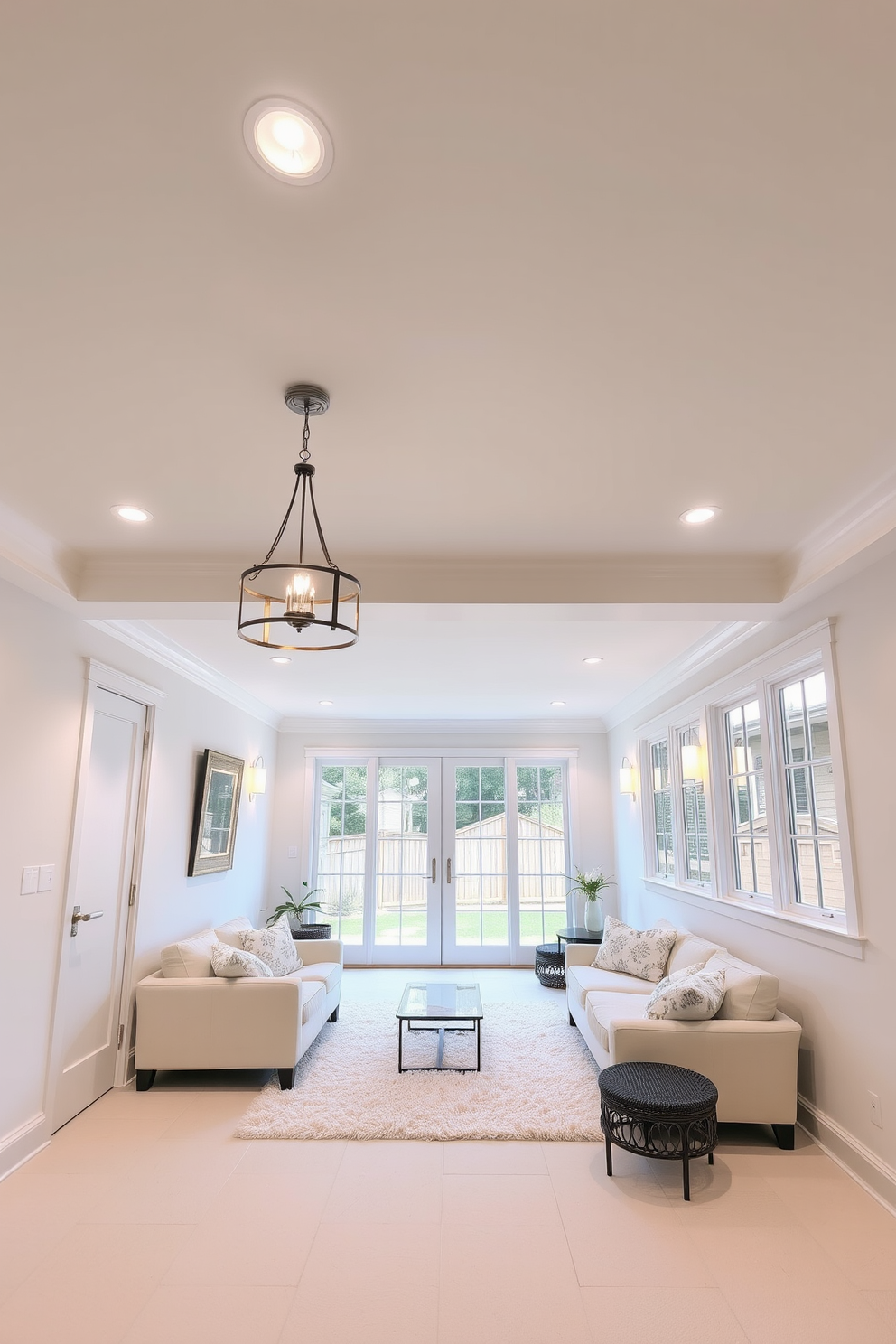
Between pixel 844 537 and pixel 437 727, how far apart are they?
17.7ft

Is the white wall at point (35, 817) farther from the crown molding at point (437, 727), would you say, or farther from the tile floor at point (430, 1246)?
the crown molding at point (437, 727)

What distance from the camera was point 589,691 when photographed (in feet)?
20.5

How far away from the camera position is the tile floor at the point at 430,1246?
6.84 feet

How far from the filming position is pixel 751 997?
3.33m

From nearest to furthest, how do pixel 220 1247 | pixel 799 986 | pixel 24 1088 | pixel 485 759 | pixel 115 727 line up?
pixel 220 1247 < pixel 24 1088 < pixel 799 986 < pixel 115 727 < pixel 485 759

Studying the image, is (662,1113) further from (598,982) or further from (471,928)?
(471,928)

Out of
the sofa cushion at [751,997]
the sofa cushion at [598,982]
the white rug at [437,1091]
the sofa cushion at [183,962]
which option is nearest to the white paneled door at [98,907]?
the sofa cushion at [183,962]

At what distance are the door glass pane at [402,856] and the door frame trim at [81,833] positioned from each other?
367 centimetres

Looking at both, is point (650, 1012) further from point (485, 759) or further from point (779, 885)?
point (485, 759)

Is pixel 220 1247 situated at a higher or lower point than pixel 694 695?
lower

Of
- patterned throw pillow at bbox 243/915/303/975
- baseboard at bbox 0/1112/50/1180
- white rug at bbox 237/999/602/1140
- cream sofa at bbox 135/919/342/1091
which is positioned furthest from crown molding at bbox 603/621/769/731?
baseboard at bbox 0/1112/50/1180

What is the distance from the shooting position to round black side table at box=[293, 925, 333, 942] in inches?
263

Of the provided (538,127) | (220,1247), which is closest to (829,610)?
(538,127)

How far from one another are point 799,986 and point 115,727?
3.70m
